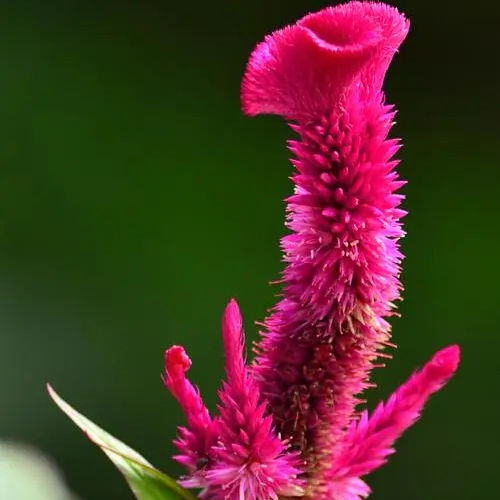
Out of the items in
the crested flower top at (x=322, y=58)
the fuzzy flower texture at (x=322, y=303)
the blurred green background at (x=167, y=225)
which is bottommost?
the blurred green background at (x=167, y=225)

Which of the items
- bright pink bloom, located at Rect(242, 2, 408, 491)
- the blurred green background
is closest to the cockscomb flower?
bright pink bloom, located at Rect(242, 2, 408, 491)

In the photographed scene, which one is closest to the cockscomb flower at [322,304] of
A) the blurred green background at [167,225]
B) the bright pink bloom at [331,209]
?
the bright pink bloom at [331,209]

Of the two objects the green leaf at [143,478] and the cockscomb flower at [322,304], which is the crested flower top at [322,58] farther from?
the green leaf at [143,478]

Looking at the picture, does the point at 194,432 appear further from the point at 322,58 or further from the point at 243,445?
the point at 322,58

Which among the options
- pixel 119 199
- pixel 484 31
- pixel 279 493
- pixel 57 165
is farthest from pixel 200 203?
pixel 279 493

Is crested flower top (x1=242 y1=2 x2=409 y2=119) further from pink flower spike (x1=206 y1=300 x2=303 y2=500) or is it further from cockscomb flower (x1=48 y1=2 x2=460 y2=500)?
pink flower spike (x1=206 y1=300 x2=303 y2=500)

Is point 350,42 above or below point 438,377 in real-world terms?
above

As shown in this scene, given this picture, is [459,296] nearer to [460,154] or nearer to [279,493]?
[460,154]
